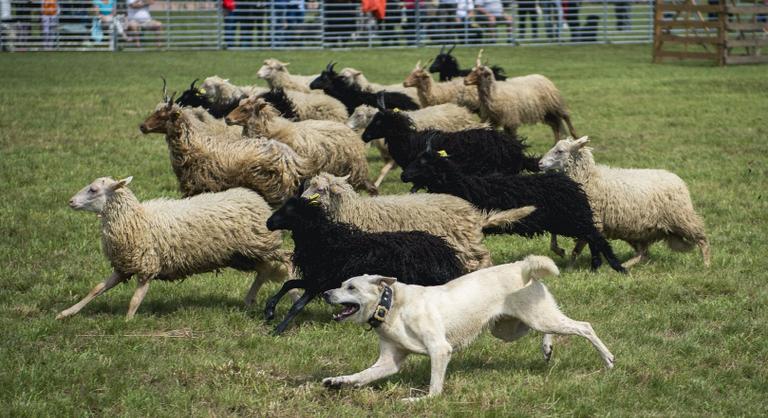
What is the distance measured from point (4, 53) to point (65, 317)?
22.9 m

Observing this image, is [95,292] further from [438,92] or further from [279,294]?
[438,92]

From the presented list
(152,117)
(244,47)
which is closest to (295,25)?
(244,47)

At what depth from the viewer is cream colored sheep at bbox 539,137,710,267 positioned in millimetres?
8883

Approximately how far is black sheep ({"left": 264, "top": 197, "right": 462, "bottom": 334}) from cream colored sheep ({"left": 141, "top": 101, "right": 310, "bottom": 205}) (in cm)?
279

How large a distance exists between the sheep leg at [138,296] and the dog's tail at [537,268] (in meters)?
2.82

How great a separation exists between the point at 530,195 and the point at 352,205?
4.84 ft

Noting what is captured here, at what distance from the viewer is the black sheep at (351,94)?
47.1ft

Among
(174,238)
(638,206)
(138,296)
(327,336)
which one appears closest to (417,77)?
(638,206)

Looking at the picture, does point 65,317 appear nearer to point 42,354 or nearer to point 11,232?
point 42,354

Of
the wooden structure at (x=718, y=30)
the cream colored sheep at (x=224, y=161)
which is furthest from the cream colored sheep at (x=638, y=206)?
the wooden structure at (x=718, y=30)

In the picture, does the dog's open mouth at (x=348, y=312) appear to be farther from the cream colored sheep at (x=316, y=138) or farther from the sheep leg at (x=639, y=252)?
the cream colored sheep at (x=316, y=138)

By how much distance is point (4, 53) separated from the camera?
92.7 feet

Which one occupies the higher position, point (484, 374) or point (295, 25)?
point (295, 25)

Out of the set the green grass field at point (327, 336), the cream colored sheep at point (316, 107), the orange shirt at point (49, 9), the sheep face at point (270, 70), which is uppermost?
the orange shirt at point (49, 9)
